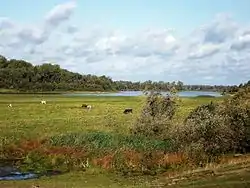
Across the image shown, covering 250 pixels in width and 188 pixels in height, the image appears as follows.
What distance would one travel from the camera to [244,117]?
164ft

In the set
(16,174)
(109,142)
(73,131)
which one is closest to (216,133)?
(109,142)

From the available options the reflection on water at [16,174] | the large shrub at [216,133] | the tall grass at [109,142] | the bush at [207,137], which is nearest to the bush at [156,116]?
the tall grass at [109,142]

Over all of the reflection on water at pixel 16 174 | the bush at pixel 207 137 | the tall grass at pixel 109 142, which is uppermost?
the bush at pixel 207 137

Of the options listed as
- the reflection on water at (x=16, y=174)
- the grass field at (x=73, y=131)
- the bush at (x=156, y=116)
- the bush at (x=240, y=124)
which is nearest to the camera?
the grass field at (x=73, y=131)

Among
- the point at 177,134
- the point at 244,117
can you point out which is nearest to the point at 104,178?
the point at 177,134

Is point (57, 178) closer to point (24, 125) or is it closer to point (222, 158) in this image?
point (222, 158)

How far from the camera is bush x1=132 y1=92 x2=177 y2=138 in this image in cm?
6144

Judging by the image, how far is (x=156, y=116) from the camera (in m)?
64.6

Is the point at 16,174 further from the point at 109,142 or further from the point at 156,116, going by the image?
the point at 156,116

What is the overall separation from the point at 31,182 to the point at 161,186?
1084 cm

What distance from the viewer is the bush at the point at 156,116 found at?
61438 mm

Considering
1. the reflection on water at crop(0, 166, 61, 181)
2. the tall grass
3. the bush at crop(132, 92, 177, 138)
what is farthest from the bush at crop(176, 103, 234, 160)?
the reflection on water at crop(0, 166, 61, 181)

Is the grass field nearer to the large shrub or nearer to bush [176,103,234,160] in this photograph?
bush [176,103,234,160]

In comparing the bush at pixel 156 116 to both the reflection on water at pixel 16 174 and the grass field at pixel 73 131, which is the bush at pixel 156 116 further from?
the reflection on water at pixel 16 174
